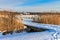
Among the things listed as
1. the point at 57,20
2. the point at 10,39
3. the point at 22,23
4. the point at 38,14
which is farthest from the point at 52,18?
the point at 10,39

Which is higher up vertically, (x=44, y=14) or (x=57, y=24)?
(x=44, y=14)

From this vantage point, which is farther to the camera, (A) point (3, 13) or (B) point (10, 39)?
(A) point (3, 13)

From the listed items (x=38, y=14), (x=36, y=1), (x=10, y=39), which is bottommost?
(x=10, y=39)

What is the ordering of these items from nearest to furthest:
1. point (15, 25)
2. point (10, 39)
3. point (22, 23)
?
point (10, 39) → point (15, 25) → point (22, 23)

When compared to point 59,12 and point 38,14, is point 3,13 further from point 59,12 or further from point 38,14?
point 59,12

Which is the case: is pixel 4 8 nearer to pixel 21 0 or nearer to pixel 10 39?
pixel 21 0

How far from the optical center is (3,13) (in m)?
7.13

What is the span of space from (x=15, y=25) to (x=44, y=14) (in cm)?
123

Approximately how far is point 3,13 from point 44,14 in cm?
162

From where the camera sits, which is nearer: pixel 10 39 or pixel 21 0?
pixel 10 39

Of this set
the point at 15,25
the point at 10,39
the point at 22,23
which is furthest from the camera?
the point at 22,23

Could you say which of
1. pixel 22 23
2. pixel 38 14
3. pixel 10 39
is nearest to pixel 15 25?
pixel 22 23

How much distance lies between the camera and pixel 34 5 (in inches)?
292

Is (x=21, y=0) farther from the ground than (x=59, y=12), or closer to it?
farther from the ground
